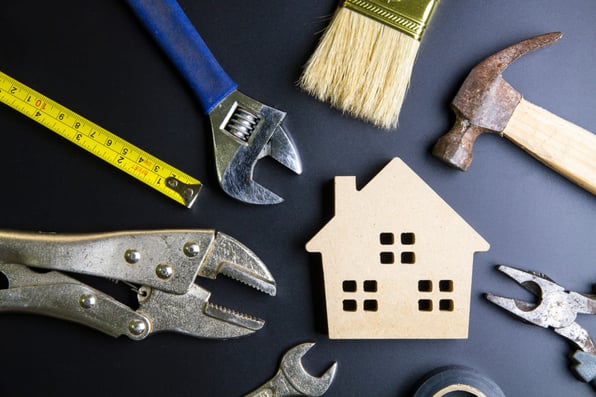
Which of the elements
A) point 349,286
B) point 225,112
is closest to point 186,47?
point 225,112

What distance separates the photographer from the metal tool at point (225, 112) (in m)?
0.98

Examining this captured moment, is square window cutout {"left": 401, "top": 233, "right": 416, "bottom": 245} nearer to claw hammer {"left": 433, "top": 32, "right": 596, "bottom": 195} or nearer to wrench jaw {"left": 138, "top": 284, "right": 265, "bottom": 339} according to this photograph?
claw hammer {"left": 433, "top": 32, "right": 596, "bottom": 195}

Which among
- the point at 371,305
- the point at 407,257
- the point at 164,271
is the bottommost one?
the point at 164,271

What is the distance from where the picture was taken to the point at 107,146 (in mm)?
1002

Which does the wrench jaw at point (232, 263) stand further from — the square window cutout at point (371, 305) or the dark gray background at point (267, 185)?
the square window cutout at point (371, 305)

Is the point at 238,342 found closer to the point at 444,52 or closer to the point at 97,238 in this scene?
the point at 97,238

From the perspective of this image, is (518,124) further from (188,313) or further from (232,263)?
(188,313)

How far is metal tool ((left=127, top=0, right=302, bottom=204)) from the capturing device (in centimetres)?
98

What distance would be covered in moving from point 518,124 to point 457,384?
0.44 meters

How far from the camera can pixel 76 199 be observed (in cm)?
103

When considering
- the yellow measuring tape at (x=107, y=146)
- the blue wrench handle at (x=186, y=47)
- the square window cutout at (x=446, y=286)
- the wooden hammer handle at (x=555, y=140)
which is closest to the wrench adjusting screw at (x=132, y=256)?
the yellow measuring tape at (x=107, y=146)

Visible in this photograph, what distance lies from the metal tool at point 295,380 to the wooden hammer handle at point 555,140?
0.49 meters

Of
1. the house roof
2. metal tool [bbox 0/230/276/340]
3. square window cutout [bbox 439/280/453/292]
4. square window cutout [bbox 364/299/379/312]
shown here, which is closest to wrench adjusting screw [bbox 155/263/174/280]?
metal tool [bbox 0/230/276/340]

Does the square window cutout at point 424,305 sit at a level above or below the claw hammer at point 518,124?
below
